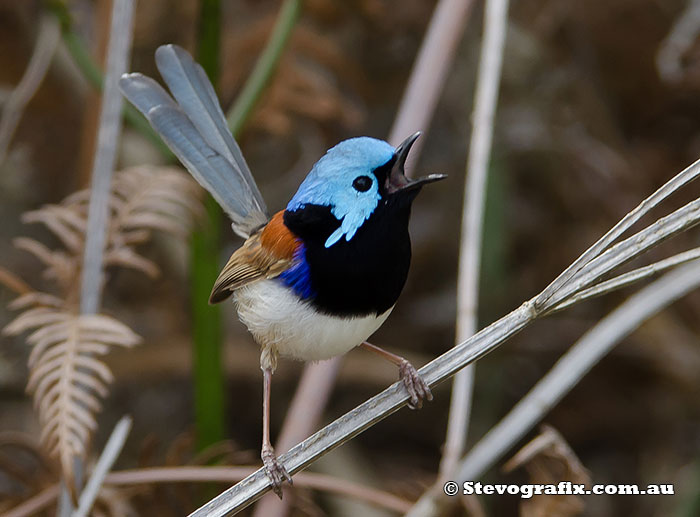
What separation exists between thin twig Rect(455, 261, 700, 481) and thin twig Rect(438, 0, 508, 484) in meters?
0.07

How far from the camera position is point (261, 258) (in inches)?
83.4

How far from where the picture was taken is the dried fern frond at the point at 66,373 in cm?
209

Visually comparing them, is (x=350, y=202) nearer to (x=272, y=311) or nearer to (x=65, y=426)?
(x=272, y=311)

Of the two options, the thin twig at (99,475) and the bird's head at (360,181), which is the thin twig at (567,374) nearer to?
the bird's head at (360,181)

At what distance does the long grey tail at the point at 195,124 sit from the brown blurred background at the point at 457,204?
1.56m

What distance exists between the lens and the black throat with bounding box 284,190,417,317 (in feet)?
5.83

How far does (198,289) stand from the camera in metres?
2.89

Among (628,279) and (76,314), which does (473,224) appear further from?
(76,314)

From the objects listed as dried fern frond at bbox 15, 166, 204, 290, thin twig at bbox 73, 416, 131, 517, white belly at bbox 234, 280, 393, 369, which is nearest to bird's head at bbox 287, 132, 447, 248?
white belly at bbox 234, 280, 393, 369

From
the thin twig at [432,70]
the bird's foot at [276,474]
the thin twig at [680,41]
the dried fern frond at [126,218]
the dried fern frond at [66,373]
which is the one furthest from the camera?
the thin twig at [680,41]

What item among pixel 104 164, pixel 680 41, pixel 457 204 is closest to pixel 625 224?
pixel 104 164

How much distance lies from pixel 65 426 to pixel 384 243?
0.97 metres

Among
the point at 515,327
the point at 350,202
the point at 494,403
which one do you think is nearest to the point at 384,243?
the point at 350,202

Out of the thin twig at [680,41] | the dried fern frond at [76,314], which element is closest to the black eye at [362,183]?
the dried fern frond at [76,314]
